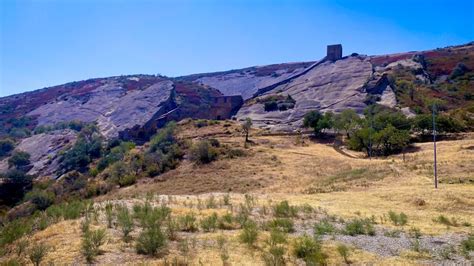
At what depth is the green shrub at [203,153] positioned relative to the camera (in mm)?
38781

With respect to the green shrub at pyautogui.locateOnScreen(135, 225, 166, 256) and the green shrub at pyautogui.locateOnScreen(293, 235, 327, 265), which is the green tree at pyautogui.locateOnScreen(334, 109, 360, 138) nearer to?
the green shrub at pyautogui.locateOnScreen(293, 235, 327, 265)

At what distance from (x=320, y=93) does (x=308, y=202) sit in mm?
59098

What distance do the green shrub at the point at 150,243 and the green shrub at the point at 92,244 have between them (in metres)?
1.03

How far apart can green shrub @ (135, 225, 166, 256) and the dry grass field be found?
8.7 inches

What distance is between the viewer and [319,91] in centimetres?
7894

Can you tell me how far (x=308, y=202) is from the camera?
2094 cm

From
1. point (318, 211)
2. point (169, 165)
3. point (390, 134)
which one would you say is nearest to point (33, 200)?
point (169, 165)

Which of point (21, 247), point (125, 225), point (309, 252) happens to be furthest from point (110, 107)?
point (309, 252)

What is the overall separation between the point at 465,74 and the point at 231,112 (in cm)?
4664

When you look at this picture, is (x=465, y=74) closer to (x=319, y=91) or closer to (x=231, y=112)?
(x=319, y=91)

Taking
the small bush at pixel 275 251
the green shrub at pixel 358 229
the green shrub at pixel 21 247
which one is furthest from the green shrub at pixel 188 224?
the green shrub at pixel 358 229

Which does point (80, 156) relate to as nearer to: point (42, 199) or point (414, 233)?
point (42, 199)

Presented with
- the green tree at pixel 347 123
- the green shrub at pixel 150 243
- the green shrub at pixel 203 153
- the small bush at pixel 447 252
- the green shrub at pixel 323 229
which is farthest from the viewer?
the green tree at pixel 347 123

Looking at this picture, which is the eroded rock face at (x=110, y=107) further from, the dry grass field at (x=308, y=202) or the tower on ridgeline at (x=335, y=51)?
the tower on ridgeline at (x=335, y=51)
